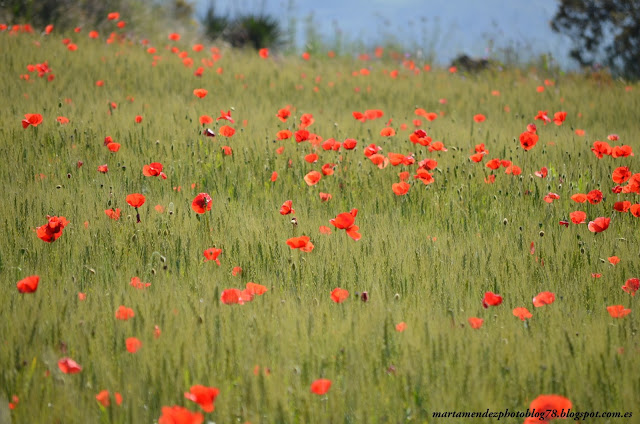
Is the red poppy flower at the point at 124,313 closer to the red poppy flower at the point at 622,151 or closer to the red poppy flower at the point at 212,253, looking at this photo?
the red poppy flower at the point at 212,253

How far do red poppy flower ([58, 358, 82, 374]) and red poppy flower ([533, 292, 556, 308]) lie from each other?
5.47 feet

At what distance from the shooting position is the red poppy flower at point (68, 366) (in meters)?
1.91

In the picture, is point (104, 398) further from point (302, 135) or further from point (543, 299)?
point (302, 135)

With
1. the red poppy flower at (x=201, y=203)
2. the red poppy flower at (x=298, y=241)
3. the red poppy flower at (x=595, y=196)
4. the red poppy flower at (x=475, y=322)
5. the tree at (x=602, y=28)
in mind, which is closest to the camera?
the red poppy flower at (x=475, y=322)

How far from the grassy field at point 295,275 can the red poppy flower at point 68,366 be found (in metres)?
0.05

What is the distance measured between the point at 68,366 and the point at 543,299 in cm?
172

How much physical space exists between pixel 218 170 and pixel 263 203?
2.18ft

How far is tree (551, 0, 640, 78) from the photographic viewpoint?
13.0 metres

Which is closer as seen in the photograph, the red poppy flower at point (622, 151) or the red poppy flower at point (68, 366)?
the red poppy flower at point (68, 366)

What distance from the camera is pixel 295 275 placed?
278 centimetres

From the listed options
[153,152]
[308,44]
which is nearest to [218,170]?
[153,152]

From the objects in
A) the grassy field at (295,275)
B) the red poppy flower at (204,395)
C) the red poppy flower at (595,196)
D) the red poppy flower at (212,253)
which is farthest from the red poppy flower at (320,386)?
the red poppy flower at (595,196)

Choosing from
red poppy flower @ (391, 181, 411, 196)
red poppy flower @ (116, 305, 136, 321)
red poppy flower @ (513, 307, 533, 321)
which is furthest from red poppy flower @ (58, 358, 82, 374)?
red poppy flower @ (391, 181, 411, 196)

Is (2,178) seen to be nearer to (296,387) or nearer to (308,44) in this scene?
(296,387)
